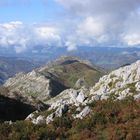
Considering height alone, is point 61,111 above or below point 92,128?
above

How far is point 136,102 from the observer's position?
212ft

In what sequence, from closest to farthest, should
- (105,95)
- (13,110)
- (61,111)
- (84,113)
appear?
(84,113)
(61,111)
(105,95)
(13,110)

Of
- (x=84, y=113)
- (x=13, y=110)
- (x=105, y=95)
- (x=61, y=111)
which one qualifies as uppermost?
(x=105, y=95)

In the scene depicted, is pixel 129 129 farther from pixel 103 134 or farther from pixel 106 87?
pixel 106 87

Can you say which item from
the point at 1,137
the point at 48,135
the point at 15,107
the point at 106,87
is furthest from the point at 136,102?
the point at 15,107

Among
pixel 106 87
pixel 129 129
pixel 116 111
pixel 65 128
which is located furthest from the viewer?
pixel 106 87

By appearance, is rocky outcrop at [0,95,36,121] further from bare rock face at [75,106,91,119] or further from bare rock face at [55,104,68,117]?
bare rock face at [75,106,91,119]

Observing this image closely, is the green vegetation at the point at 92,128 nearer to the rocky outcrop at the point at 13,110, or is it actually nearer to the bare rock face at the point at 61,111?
the bare rock face at the point at 61,111

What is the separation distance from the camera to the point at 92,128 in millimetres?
53625

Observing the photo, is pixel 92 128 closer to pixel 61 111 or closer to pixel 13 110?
pixel 61 111

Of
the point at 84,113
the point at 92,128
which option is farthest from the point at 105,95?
the point at 92,128

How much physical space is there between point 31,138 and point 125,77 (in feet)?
252

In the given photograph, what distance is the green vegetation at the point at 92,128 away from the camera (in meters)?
48.8

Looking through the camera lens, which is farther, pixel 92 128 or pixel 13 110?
pixel 13 110
